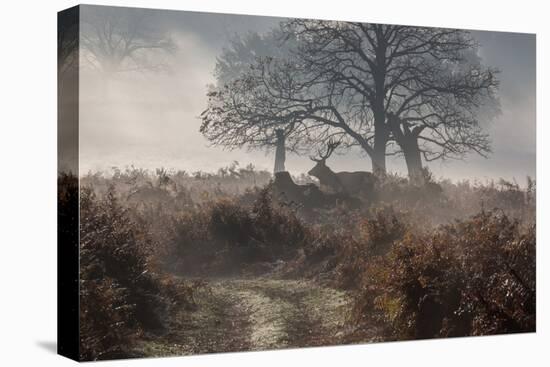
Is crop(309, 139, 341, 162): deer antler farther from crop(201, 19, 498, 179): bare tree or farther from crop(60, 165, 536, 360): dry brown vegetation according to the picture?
crop(60, 165, 536, 360): dry brown vegetation

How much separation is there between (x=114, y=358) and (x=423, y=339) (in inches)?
141

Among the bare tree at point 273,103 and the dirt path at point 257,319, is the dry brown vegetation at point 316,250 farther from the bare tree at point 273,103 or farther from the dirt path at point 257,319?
the bare tree at point 273,103

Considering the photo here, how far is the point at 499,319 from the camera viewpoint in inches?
485

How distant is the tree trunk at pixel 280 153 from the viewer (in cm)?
1159

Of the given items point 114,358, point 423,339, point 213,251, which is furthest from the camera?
point 423,339

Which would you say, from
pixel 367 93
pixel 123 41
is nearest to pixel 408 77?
pixel 367 93

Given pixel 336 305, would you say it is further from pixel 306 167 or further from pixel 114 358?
pixel 114 358

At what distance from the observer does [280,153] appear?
1162cm

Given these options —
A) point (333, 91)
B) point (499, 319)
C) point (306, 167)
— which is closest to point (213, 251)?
point (306, 167)

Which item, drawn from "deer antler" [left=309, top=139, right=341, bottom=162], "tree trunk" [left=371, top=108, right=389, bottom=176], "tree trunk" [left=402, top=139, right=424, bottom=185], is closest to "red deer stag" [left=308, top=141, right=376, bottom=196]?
"deer antler" [left=309, top=139, right=341, bottom=162]

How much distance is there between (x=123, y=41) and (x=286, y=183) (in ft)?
7.75

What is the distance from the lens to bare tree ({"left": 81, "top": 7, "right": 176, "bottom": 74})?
10548mm

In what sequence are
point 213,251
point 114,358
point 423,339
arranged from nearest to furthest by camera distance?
point 114,358, point 213,251, point 423,339

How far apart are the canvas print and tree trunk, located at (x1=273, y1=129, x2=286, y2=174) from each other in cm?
3
